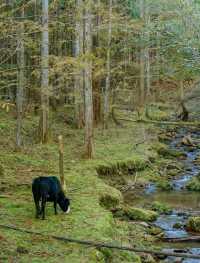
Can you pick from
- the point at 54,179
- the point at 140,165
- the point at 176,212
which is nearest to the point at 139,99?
the point at 140,165

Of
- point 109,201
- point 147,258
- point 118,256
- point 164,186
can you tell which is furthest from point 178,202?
point 118,256

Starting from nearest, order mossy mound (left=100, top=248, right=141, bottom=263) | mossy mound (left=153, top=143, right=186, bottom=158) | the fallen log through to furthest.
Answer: mossy mound (left=100, top=248, right=141, bottom=263), the fallen log, mossy mound (left=153, top=143, right=186, bottom=158)

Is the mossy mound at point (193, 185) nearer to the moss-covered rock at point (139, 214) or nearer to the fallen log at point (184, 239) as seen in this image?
the moss-covered rock at point (139, 214)

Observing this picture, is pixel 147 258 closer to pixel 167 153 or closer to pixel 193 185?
pixel 193 185

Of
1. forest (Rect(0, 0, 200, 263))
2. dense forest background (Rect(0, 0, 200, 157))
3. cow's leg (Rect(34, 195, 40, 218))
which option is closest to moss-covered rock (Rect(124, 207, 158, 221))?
forest (Rect(0, 0, 200, 263))

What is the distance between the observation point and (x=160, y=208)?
1333cm

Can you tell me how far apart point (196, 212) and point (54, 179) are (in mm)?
5284

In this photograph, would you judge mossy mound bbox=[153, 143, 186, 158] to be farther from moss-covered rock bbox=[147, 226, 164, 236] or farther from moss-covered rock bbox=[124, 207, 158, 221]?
moss-covered rock bbox=[147, 226, 164, 236]

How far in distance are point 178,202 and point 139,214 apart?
2.69 metres

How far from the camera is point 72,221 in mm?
9523

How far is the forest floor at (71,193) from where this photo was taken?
8.04m

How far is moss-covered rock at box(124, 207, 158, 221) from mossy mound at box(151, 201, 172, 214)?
720 mm

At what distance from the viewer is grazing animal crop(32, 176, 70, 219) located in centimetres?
938

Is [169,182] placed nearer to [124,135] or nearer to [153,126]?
[124,135]
